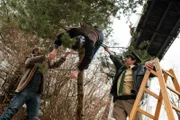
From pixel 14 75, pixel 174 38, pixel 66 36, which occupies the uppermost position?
pixel 66 36

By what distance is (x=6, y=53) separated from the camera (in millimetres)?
6957

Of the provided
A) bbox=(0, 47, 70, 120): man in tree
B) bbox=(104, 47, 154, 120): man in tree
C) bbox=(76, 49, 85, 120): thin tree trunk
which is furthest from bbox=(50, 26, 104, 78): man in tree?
bbox=(76, 49, 85, 120): thin tree trunk

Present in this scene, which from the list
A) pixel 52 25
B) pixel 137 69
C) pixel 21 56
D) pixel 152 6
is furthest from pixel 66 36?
pixel 152 6

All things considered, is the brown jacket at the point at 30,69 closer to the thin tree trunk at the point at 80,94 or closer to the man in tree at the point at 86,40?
the man in tree at the point at 86,40

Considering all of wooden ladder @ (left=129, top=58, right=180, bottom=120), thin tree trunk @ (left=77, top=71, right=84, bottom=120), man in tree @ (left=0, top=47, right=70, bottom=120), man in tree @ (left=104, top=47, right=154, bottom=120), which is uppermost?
wooden ladder @ (left=129, top=58, right=180, bottom=120)

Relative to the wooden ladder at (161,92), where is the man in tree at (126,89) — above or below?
below

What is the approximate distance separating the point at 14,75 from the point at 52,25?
3426 millimetres

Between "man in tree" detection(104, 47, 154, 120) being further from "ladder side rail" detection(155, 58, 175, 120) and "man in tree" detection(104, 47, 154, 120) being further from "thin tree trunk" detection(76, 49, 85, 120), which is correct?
"thin tree trunk" detection(76, 49, 85, 120)

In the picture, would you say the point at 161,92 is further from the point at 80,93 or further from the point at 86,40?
the point at 80,93

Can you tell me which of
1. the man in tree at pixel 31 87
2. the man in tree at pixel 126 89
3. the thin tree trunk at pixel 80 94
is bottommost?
the thin tree trunk at pixel 80 94

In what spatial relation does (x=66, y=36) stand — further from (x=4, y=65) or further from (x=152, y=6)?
(x=152, y=6)

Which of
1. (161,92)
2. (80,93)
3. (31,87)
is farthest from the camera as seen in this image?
(80,93)

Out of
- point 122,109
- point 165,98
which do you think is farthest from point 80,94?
point 165,98

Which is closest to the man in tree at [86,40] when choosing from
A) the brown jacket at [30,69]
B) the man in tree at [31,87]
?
the brown jacket at [30,69]
